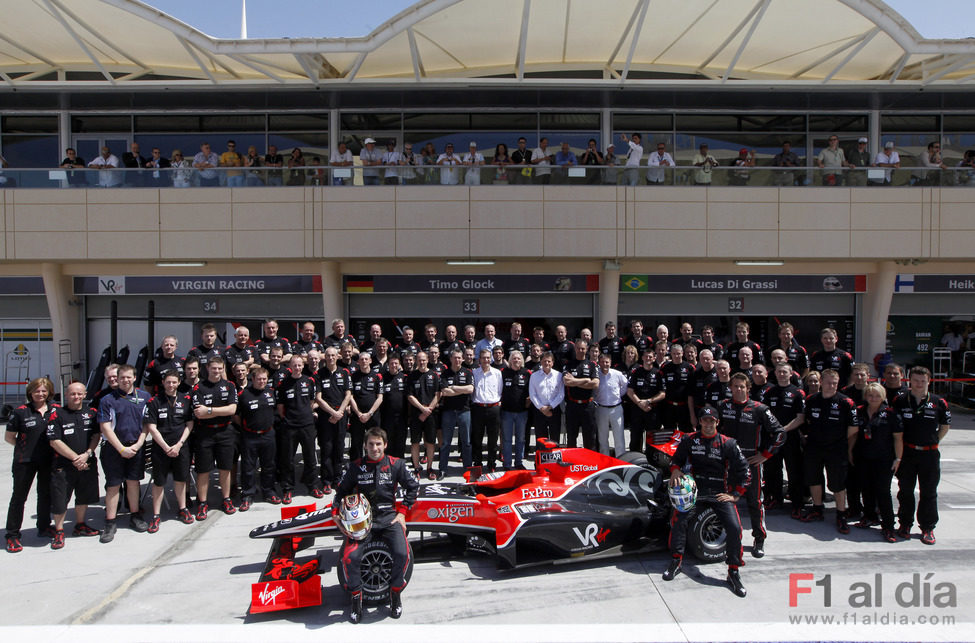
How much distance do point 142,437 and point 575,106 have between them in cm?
1259

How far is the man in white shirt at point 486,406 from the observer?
9148mm

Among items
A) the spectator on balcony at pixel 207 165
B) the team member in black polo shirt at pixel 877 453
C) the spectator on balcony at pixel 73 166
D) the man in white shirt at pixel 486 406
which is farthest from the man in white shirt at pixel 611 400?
the spectator on balcony at pixel 73 166

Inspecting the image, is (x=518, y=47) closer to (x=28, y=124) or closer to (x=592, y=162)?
(x=592, y=162)

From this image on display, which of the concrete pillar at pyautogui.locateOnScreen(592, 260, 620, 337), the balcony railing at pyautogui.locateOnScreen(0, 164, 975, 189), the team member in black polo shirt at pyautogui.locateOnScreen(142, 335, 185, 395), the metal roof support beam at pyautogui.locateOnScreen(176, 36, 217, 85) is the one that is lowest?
the team member in black polo shirt at pyautogui.locateOnScreen(142, 335, 185, 395)

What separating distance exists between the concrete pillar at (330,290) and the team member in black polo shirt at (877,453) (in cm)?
1113

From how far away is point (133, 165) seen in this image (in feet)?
49.0

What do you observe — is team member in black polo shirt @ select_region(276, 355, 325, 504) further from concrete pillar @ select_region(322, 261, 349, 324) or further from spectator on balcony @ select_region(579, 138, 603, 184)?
spectator on balcony @ select_region(579, 138, 603, 184)

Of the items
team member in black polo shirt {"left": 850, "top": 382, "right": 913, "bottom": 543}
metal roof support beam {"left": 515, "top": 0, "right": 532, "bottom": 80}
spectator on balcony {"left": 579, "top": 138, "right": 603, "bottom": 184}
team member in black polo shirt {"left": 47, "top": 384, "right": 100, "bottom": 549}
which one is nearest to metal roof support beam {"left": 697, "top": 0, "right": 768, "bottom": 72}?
spectator on balcony {"left": 579, "top": 138, "right": 603, "bottom": 184}

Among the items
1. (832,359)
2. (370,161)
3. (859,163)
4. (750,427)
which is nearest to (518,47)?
(370,161)

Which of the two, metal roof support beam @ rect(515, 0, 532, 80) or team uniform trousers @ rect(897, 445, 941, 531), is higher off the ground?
metal roof support beam @ rect(515, 0, 532, 80)

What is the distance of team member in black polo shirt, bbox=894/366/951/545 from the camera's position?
21.7 ft

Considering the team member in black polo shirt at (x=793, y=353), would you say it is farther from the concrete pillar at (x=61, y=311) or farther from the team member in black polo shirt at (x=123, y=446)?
the concrete pillar at (x=61, y=311)

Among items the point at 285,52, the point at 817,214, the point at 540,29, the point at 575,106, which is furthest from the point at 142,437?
the point at 817,214

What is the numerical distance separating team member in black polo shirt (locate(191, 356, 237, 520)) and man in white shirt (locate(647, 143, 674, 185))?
10.3m
